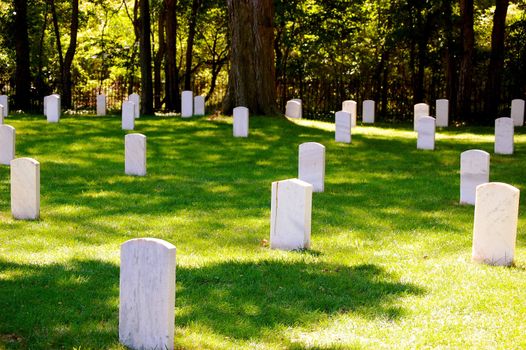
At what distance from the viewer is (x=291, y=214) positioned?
30.6ft

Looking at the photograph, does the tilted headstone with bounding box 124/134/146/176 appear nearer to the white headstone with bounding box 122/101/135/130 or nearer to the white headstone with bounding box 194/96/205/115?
the white headstone with bounding box 122/101/135/130

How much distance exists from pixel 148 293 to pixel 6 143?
10.8 m

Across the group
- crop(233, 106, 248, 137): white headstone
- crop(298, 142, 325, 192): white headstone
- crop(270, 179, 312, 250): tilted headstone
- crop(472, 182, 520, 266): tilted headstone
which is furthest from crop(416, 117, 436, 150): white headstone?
crop(472, 182, 520, 266): tilted headstone

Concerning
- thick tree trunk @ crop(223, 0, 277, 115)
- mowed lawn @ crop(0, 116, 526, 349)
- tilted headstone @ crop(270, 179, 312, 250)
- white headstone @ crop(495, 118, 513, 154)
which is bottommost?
mowed lawn @ crop(0, 116, 526, 349)

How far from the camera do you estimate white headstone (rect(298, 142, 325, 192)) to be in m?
13.5

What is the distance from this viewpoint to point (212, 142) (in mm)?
20188

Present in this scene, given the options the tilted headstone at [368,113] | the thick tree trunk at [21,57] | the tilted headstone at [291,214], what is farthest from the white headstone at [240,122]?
the thick tree trunk at [21,57]

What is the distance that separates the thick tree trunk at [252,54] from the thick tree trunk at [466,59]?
6.38 meters

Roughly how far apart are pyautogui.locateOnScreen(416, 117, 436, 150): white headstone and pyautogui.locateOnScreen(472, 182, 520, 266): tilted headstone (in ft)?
34.7

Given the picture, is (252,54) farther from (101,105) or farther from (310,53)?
(310,53)

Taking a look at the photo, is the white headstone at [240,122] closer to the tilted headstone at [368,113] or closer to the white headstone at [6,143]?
the white headstone at [6,143]

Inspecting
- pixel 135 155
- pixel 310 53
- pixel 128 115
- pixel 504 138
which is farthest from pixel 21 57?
pixel 504 138

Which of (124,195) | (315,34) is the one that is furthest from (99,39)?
(124,195)

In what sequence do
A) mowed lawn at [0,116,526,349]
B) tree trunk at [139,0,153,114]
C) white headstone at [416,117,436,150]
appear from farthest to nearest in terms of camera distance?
1. tree trunk at [139,0,153,114]
2. white headstone at [416,117,436,150]
3. mowed lawn at [0,116,526,349]
